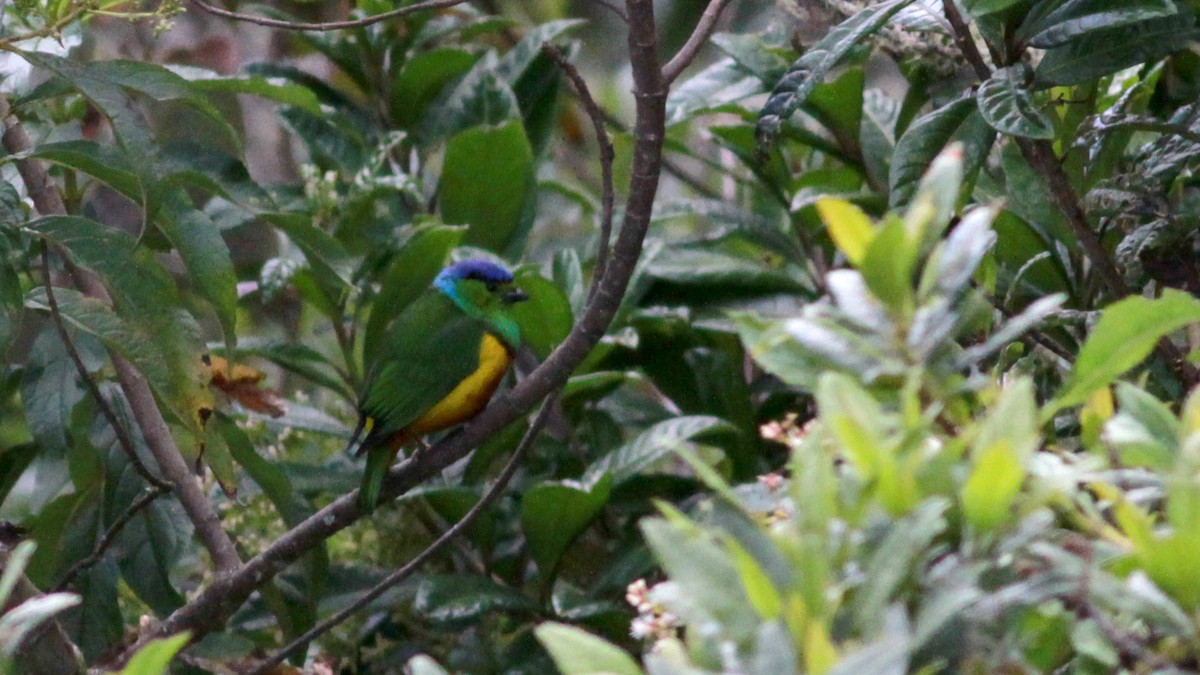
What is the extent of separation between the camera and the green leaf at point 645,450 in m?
2.50

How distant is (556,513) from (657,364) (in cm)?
61

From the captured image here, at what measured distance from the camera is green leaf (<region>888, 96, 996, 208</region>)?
6.76 feet

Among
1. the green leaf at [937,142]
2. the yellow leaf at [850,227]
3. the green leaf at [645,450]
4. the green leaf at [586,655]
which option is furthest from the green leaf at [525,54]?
the green leaf at [586,655]

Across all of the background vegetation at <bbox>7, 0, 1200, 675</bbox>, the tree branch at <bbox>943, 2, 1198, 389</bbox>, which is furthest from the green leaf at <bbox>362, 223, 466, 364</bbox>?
the tree branch at <bbox>943, 2, 1198, 389</bbox>

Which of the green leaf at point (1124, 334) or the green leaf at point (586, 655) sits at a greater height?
the green leaf at point (1124, 334)

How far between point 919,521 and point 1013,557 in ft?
0.45

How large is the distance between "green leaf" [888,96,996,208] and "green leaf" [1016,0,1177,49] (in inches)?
5.6

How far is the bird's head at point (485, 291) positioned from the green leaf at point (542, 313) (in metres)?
0.09

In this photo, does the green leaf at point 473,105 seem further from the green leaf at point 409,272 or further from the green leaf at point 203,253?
the green leaf at point 203,253

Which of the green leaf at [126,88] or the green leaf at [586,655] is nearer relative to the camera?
the green leaf at [586,655]

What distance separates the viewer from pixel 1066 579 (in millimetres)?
965

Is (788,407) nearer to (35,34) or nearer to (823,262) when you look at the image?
(823,262)

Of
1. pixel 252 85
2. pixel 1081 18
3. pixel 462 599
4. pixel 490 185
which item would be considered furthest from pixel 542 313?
pixel 1081 18

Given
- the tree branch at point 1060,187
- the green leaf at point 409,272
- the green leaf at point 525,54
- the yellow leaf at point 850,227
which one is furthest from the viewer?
the green leaf at point 525,54
